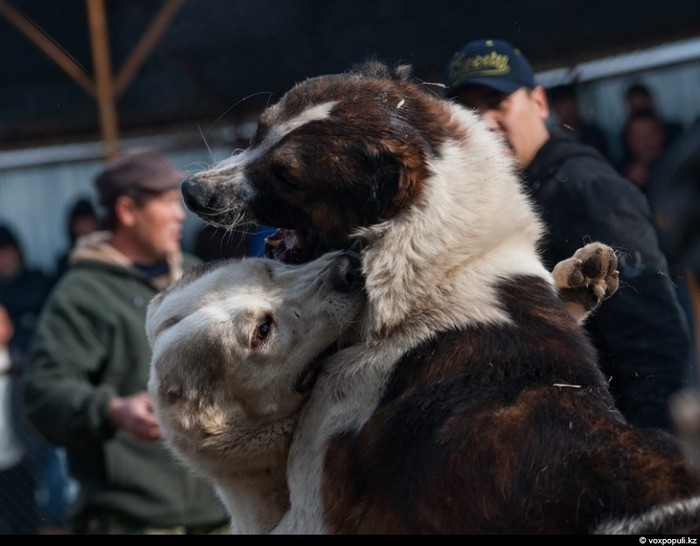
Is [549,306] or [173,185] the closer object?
[549,306]

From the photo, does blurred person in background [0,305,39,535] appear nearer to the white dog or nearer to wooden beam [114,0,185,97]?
wooden beam [114,0,185,97]

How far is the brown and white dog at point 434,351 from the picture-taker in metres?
2.84

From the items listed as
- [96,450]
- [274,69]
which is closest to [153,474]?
[96,450]

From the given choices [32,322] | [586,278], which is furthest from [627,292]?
[32,322]

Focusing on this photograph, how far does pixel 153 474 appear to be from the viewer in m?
5.77

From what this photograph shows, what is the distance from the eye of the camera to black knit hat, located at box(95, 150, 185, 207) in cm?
619

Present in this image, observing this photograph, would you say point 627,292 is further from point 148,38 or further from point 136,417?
point 148,38

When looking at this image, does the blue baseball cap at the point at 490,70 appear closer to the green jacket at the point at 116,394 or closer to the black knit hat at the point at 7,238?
the green jacket at the point at 116,394

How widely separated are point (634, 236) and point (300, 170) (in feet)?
4.88

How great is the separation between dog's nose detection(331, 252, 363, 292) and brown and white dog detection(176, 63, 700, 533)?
0.03 m

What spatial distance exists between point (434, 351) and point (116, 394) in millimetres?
2924

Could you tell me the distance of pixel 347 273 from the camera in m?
3.26

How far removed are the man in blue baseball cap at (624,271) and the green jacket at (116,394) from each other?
2.34 meters

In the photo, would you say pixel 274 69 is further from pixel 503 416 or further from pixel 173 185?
pixel 503 416
